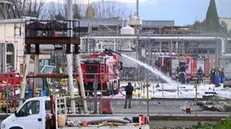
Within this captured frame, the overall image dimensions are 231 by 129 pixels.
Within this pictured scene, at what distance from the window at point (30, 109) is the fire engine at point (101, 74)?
14452 millimetres

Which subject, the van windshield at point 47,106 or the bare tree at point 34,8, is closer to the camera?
the van windshield at point 47,106

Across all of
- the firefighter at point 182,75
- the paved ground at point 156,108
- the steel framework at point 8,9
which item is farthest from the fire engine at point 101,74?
the steel framework at point 8,9

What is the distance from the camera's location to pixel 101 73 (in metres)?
34.2

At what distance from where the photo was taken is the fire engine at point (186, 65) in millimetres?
51781

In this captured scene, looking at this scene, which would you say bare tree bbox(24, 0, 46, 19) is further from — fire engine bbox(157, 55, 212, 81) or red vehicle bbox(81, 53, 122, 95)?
red vehicle bbox(81, 53, 122, 95)

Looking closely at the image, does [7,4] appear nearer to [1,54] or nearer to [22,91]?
[1,54]

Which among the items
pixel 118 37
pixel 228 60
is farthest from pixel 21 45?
pixel 228 60

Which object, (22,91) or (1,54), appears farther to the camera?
(1,54)

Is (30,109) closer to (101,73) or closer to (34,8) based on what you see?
(101,73)

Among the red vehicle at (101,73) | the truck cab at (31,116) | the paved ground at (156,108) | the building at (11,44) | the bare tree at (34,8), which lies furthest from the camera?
the bare tree at (34,8)

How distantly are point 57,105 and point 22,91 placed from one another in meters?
4.58

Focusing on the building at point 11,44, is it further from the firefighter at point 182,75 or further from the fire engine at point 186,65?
the fire engine at point 186,65

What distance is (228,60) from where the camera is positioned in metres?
64.2

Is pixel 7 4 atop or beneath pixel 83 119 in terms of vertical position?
atop
